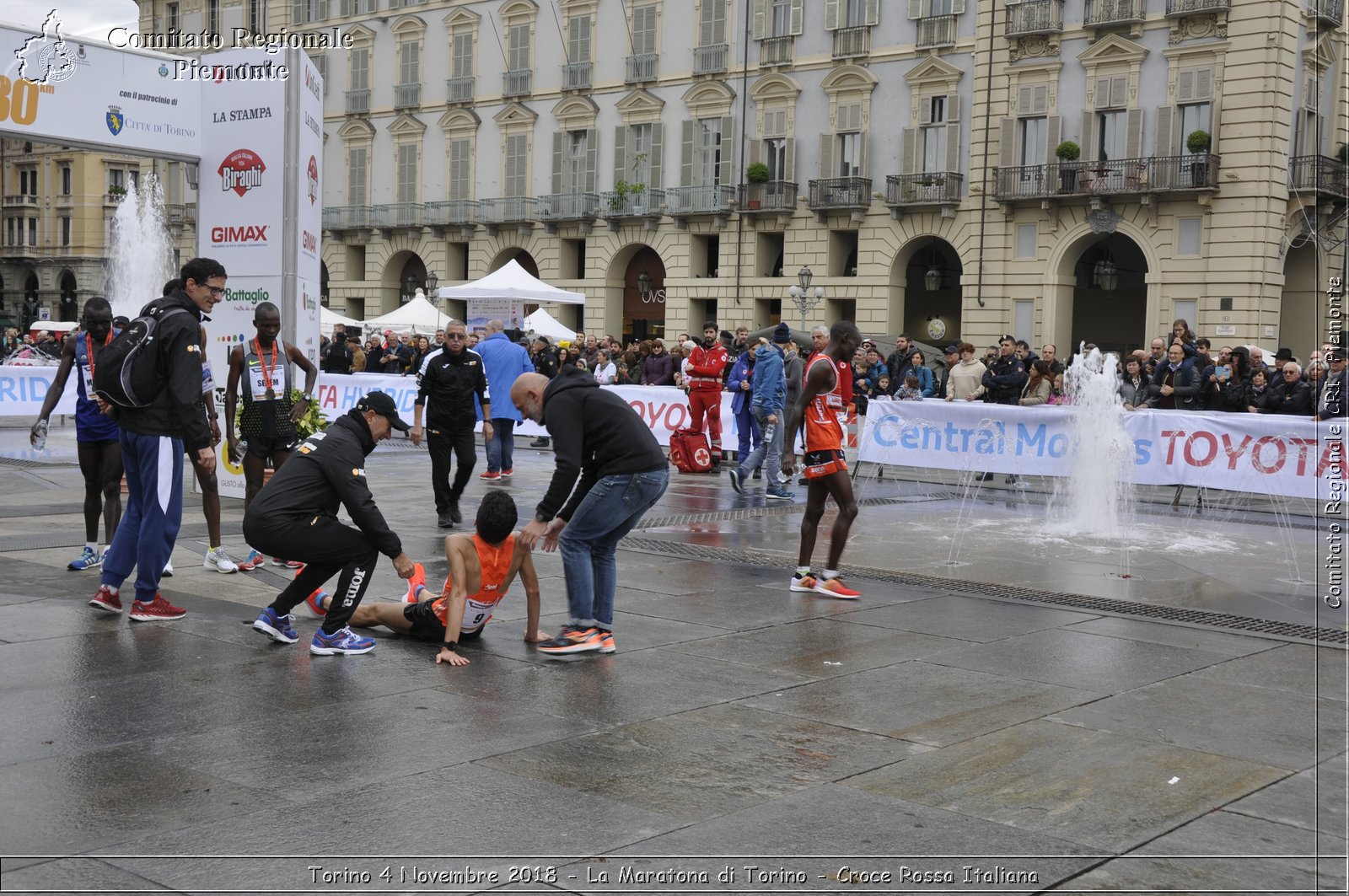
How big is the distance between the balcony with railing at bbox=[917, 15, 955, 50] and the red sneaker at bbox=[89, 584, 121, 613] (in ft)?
109

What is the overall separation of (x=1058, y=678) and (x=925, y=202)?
105ft

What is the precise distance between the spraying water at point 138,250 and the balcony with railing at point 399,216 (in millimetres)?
12160

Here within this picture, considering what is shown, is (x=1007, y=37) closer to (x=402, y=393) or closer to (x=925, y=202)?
(x=925, y=202)

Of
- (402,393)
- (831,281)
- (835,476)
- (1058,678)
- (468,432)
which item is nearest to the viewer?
(1058,678)

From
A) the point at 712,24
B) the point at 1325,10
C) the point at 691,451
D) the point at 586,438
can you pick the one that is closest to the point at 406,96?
the point at 712,24

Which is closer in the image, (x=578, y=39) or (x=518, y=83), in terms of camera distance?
(x=578, y=39)

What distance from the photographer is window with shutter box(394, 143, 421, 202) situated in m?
49.2

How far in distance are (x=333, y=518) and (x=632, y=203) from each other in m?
37.6


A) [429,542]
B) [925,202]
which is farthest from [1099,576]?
[925,202]

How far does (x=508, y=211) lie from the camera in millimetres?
46500

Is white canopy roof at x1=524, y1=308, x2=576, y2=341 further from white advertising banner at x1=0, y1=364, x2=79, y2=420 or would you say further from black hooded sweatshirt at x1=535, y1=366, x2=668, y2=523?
black hooded sweatshirt at x1=535, y1=366, x2=668, y2=523

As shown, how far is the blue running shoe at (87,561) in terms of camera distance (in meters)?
8.91

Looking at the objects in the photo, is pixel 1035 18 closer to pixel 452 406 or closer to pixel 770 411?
pixel 770 411

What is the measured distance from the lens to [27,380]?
2288 cm
